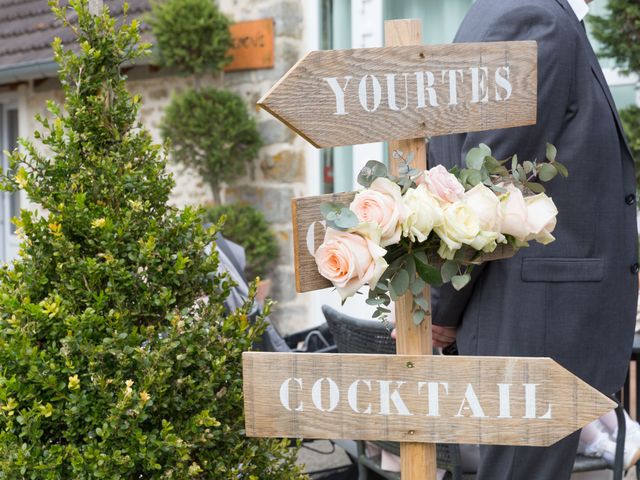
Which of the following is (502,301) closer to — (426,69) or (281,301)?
(426,69)

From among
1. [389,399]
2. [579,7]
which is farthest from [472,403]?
[579,7]

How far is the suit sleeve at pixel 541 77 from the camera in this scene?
90.7 inches

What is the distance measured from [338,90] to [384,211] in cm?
27

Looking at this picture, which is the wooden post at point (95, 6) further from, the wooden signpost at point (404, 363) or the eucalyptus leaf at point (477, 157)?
the eucalyptus leaf at point (477, 157)

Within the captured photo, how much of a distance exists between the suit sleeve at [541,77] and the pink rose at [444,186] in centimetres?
50

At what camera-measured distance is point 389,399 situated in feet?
6.17

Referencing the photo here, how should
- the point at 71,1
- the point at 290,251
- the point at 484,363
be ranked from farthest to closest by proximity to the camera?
the point at 290,251 → the point at 71,1 → the point at 484,363

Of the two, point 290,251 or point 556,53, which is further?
point 290,251

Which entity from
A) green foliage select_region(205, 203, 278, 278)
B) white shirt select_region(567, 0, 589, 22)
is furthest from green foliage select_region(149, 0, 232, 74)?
white shirt select_region(567, 0, 589, 22)

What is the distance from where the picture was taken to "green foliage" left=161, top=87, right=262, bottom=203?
6.85m

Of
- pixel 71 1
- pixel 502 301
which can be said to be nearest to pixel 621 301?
pixel 502 301

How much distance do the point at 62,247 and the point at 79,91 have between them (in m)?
0.41

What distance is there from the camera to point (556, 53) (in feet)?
7.63

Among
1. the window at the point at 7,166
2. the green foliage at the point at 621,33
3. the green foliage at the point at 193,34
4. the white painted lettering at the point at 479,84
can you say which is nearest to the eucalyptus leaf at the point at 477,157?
the white painted lettering at the point at 479,84
